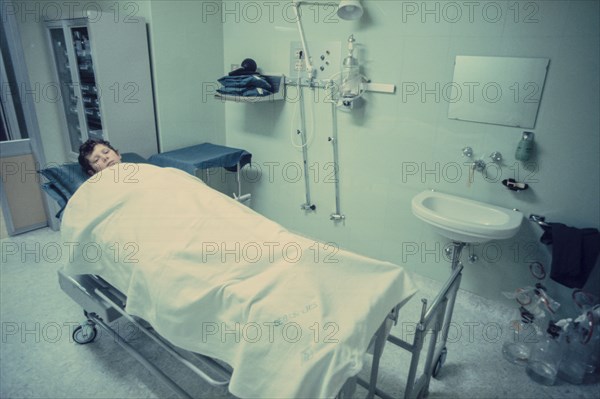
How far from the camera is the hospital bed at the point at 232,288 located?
980 millimetres

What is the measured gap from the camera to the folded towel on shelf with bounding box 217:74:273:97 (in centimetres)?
248

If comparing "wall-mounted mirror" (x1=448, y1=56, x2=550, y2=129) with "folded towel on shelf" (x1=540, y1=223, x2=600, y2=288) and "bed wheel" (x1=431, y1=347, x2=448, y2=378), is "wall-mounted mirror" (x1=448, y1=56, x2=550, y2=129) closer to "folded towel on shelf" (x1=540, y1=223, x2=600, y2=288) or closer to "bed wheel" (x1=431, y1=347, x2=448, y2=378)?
"folded towel on shelf" (x1=540, y1=223, x2=600, y2=288)

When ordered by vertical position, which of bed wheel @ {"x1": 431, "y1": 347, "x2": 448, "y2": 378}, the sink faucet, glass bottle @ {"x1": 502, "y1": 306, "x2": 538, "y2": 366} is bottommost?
glass bottle @ {"x1": 502, "y1": 306, "x2": 538, "y2": 366}

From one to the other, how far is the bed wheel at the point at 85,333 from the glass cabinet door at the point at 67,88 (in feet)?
5.08

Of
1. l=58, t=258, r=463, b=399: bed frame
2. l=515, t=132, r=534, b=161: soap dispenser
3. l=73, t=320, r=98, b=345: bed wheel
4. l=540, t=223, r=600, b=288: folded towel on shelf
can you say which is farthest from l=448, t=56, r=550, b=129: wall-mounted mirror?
l=73, t=320, r=98, b=345: bed wheel

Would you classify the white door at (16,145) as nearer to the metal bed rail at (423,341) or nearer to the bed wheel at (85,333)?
the bed wheel at (85,333)

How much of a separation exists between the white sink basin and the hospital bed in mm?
467

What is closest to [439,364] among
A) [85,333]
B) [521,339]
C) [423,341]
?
[423,341]

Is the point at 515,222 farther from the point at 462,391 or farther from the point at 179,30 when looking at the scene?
the point at 179,30

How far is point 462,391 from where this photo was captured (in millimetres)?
1639

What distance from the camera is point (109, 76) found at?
7.78 ft

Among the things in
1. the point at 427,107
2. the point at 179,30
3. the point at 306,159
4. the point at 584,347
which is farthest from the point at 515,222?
the point at 179,30

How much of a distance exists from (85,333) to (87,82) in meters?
1.73

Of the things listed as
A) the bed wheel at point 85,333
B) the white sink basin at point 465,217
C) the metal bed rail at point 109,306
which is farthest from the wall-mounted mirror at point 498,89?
the bed wheel at point 85,333
